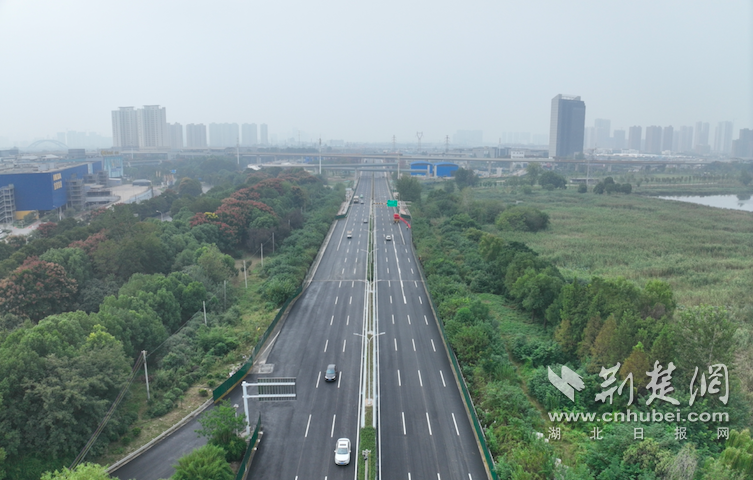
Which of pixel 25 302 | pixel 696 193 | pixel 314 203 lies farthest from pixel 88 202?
pixel 696 193

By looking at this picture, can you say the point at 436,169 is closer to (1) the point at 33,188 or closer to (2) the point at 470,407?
(1) the point at 33,188

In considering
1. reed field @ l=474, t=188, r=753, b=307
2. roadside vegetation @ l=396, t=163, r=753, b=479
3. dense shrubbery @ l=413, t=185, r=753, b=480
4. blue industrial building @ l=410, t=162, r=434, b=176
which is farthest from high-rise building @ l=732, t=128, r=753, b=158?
dense shrubbery @ l=413, t=185, r=753, b=480

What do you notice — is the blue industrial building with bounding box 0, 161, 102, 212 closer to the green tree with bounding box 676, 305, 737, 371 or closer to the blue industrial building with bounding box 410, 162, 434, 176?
the green tree with bounding box 676, 305, 737, 371

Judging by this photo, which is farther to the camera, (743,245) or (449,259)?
(743,245)

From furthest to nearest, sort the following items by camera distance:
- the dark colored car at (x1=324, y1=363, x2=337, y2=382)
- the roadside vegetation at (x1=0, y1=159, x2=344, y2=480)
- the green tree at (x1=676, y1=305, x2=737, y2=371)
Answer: the dark colored car at (x1=324, y1=363, x2=337, y2=382) < the green tree at (x1=676, y1=305, x2=737, y2=371) < the roadside vegetation at (x1=0, y1=159, x2=344, y2=480)

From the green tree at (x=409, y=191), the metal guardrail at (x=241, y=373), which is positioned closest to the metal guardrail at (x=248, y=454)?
the metal guardrail at (x=241, y=373)

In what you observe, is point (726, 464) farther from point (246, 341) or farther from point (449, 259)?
point (449, 259)

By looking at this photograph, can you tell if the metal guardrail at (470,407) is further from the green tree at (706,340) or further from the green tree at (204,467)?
the green tree at (204,467)
